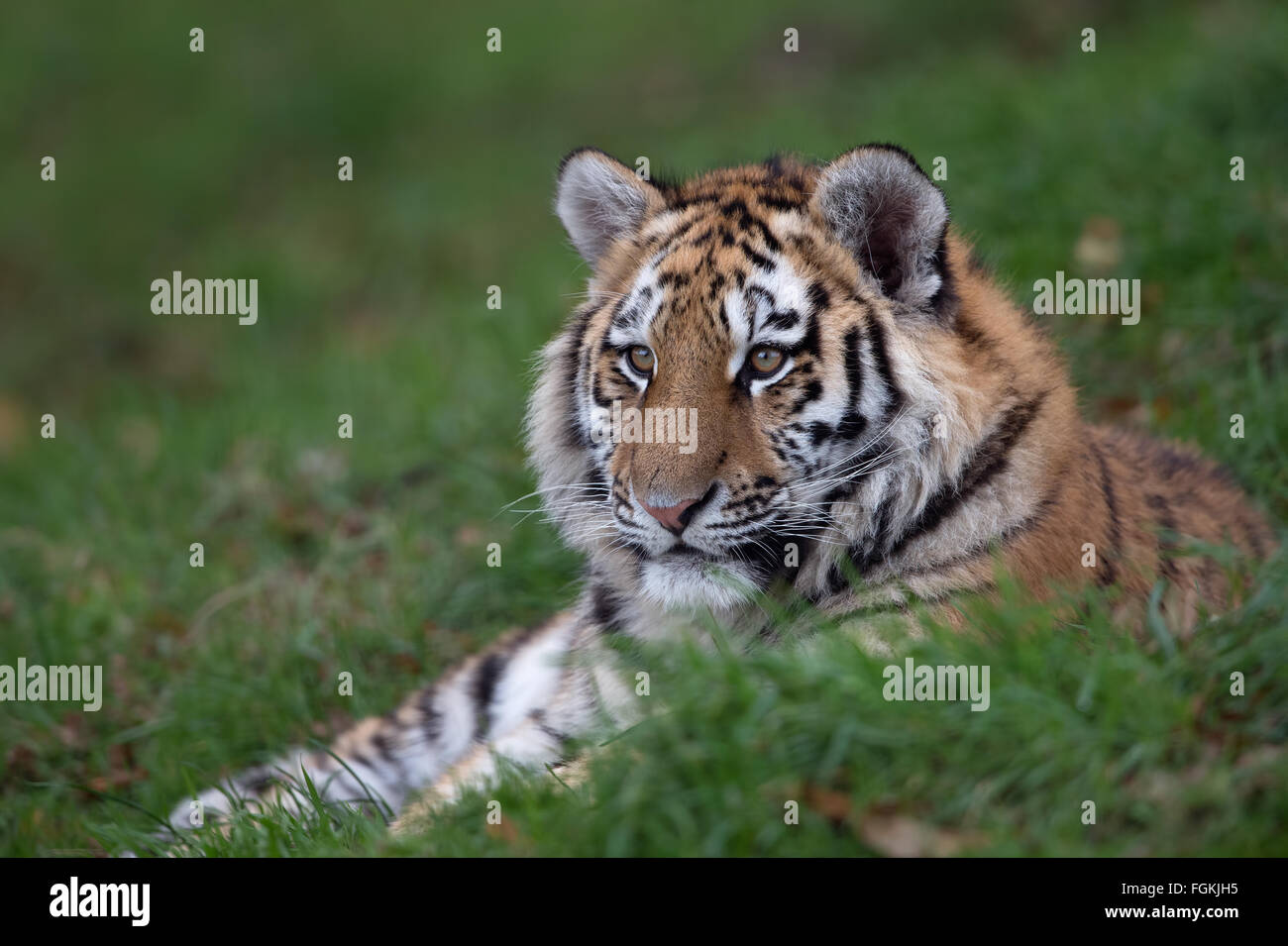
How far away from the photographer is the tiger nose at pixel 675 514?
3.11 m

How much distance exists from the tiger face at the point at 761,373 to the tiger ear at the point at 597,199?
314 millimetres

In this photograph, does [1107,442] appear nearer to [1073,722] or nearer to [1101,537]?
[1101,537]

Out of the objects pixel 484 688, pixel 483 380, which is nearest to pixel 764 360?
pixel 484 688

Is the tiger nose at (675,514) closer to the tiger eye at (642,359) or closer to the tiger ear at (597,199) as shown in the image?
the tiger eye at (642,359)

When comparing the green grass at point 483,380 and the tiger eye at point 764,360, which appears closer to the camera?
the green grass at point 483,380

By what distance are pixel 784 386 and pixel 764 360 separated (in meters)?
0.09

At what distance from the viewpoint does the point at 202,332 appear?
10250mm

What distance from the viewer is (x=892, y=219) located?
330 cm

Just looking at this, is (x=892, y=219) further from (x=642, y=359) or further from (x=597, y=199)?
(x=597, y=199)

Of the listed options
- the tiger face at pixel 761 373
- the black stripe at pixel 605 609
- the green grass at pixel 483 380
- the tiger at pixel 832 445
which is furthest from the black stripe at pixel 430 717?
the tiger face at pixel 761 373

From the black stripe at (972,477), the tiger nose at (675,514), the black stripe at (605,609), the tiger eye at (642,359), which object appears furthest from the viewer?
the black stripe at (605,609)

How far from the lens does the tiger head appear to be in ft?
10.4
